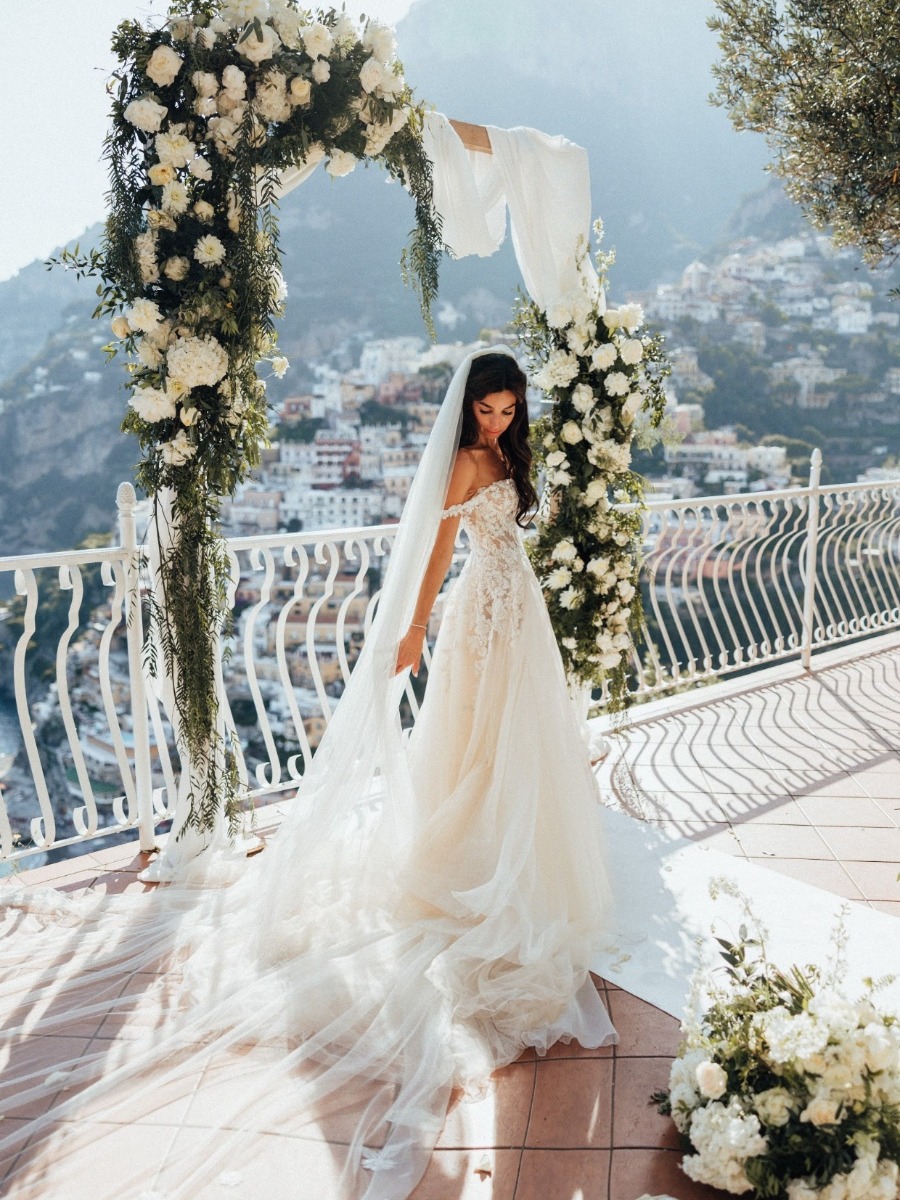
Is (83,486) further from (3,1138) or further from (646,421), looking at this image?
(3,1138)

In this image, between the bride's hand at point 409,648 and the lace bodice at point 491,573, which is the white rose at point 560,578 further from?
the bride's hand at point 409,648

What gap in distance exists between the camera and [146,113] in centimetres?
270

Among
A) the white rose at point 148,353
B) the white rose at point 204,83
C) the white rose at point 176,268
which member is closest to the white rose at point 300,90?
the white rose at point 204,83

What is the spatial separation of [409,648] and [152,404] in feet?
3.65

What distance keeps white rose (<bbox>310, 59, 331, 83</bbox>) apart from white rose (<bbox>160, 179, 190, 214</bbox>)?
57 cm

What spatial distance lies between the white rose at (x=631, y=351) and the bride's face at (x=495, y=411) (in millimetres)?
847

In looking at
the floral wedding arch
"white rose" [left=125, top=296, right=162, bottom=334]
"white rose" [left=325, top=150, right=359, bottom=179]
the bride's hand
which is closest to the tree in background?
the floral wedding arch

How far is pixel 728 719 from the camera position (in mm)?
5332

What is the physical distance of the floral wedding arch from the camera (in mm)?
2791

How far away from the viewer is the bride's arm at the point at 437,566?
2.96 meters

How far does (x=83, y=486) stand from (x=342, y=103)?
51.1 feet

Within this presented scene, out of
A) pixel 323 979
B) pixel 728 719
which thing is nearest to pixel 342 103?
pixel 323 979

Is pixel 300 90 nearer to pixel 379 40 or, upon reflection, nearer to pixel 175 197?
pixel 379 40

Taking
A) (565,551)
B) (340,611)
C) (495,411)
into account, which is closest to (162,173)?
(495,411)
